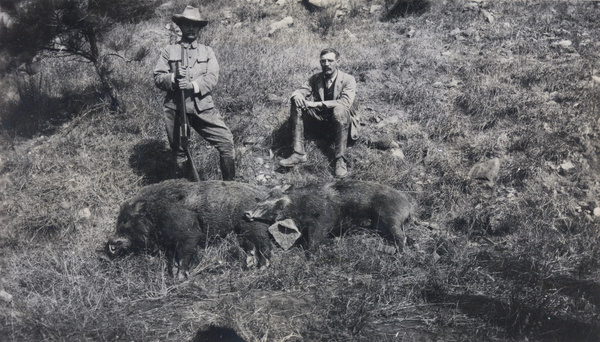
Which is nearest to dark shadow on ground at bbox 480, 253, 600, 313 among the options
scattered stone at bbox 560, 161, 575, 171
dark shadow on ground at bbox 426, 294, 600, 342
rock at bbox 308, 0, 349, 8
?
dark shadow on ground at bbox 426, 294, 600, 342

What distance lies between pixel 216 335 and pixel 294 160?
122 inches

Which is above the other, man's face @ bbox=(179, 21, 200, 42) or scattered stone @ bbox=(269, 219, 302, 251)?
man's face @ bbox=(179, 21, 200, 42)

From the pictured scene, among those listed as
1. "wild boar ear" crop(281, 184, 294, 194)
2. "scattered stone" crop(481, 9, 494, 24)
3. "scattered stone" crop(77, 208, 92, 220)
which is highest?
"scattered stone" crop(481, 9, 494, 24)

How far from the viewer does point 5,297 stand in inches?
150

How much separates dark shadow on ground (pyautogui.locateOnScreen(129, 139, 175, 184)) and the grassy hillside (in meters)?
0.03

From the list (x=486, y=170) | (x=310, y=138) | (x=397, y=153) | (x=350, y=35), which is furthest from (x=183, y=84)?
(x=350, y=35)

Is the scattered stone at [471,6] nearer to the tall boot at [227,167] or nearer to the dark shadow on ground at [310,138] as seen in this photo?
the dark shadow on ground at [310,138]

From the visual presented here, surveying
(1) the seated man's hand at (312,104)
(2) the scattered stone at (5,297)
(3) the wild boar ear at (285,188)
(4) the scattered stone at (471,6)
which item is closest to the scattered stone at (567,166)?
(1) the seated man's hand at (312,104)

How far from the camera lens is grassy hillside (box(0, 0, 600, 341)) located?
3.51 meters

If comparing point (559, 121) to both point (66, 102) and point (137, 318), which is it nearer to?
point (137, 318)

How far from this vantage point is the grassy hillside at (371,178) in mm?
3508

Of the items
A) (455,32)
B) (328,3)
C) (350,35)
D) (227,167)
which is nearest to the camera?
(227,167)

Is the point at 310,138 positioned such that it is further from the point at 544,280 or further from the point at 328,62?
the point at 544,280

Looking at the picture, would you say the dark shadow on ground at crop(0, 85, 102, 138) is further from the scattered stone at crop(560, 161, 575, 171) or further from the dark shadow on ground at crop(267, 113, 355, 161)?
the scattered stone at crop(560, 161, 575, 171)
